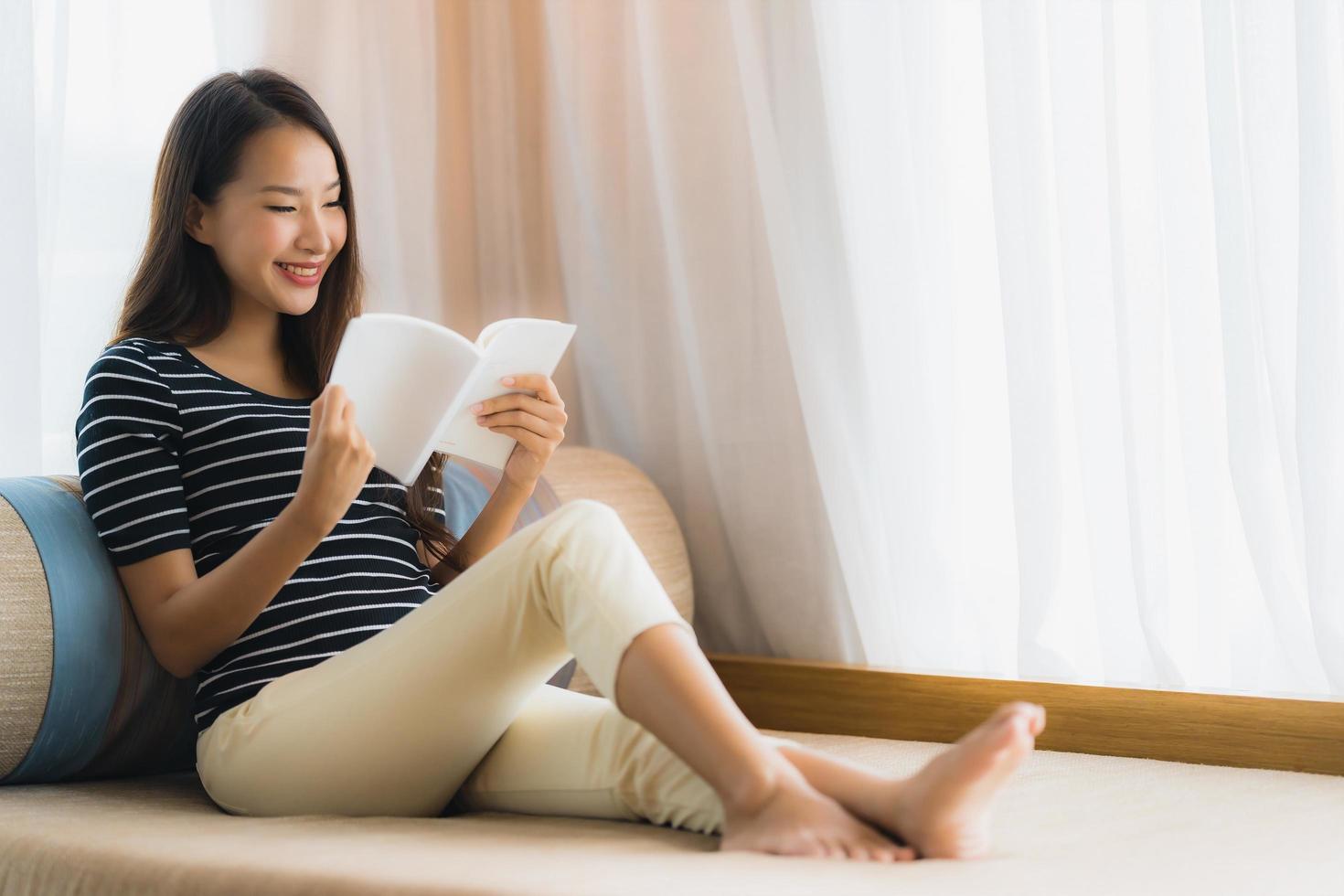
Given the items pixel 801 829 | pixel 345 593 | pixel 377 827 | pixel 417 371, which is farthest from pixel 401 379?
pixel 801 829

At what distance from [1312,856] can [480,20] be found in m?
1.73

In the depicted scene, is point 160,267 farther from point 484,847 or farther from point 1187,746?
point 1187,746

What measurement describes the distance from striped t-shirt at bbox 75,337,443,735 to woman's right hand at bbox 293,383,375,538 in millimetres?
174

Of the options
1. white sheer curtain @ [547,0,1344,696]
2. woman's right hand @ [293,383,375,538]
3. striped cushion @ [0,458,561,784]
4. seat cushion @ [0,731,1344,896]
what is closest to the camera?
seat cushion @ [0,731,1344,896]

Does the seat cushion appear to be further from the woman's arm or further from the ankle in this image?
the woman's arm

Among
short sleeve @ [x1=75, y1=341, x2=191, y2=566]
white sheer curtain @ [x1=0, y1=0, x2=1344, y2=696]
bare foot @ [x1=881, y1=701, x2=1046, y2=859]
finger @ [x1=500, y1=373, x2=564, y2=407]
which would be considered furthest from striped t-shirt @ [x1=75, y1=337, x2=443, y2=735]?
bare foot @ [x1=881, y1=701, x2=1046, y2=859]

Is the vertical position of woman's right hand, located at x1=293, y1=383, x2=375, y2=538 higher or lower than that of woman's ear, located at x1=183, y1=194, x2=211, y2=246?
lower

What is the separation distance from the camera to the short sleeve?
1192mm

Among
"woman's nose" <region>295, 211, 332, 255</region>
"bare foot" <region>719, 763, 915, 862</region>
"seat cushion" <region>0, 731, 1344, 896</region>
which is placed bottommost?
"seat cushion" <region>0, 731, 1344, 896</region>

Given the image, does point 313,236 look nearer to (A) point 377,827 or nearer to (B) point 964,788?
(A) point 377,827

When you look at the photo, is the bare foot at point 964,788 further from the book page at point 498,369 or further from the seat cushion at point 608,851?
the book page at point 498,369

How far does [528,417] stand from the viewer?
1.25 m

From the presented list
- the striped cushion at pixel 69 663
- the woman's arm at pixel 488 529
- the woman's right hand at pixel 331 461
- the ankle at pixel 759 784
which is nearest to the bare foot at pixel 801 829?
the ankle at pixel 759 784

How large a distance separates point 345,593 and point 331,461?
23 cm
